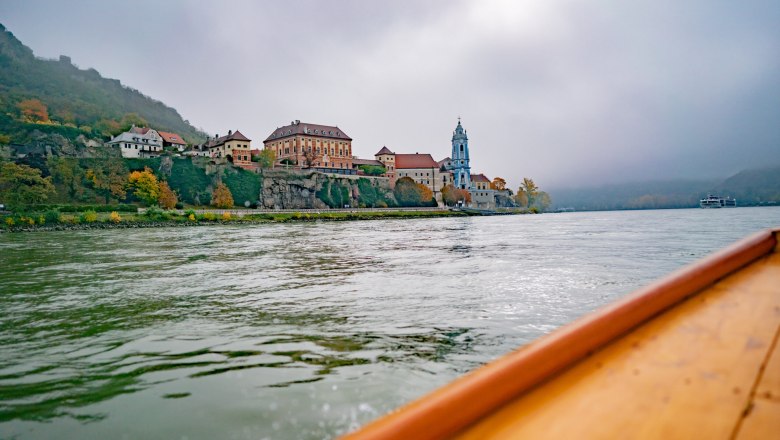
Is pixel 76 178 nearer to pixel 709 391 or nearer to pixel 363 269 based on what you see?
pixel 363 269

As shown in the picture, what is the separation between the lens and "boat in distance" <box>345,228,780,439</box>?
5.15ft

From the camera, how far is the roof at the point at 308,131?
114 meters

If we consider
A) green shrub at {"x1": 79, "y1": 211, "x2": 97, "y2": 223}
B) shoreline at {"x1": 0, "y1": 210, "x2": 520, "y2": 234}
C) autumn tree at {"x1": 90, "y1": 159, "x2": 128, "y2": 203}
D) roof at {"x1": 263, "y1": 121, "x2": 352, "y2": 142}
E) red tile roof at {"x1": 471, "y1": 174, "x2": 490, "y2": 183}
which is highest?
roof at {"x1": 263, "y1": 121, "x2": 352, "y2": 142}

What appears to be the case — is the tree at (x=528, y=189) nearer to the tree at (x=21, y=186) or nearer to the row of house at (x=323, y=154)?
the row of house at (x=323, y=154)

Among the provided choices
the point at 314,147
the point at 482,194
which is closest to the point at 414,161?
the point at 482,194

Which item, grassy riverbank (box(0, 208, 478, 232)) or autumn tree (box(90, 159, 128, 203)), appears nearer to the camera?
grassy riverbank (box(0, 208, 478, 232))

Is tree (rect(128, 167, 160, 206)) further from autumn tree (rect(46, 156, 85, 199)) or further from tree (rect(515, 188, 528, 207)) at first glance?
tree (rect(515, 188, 528, 207))

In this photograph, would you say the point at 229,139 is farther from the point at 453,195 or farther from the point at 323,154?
the point at 453,195

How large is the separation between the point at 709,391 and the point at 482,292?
8558mm

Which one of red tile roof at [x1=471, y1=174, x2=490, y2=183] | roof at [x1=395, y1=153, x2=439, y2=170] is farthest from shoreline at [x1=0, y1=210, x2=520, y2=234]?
red tile roof at [x1=471, y1=174, x2=490, y2=183]

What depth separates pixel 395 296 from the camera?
9.88 meters

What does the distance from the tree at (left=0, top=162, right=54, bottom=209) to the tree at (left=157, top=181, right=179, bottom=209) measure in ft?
52.2

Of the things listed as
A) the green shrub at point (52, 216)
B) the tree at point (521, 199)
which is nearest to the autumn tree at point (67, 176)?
the green shrub at point (52, 216)

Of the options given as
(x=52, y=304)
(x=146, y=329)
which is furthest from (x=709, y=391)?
(x=52, y=304)
